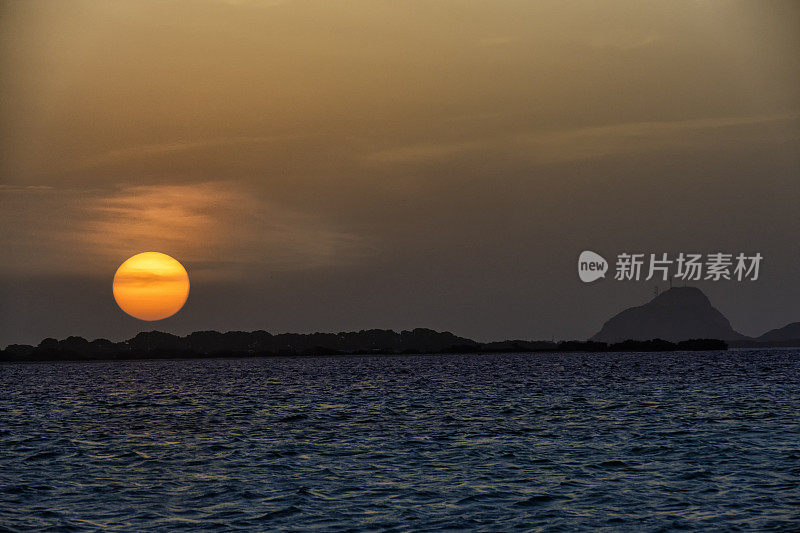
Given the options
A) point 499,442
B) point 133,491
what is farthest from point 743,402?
point 133,491

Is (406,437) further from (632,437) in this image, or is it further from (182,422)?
(182,422)

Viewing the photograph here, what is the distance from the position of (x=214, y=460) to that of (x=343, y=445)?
682 centimetres

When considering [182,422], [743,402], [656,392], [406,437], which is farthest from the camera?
[656,392]

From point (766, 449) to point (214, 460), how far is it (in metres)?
24.1

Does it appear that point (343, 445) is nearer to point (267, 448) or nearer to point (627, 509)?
point (267, 448)

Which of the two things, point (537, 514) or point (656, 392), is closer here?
point (537, 514)

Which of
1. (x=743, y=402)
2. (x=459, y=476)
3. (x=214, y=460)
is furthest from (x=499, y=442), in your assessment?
(x=743, y=402)

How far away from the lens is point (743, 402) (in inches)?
2450

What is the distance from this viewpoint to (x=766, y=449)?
3691 cm

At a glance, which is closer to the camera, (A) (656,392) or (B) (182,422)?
(B) (182,422)

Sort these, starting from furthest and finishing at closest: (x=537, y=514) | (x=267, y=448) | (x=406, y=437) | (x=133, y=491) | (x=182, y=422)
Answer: (x=182, y=422), (x=406, y=437), (x=267, y=448), (x=133, y=491), (x=537, y=514)

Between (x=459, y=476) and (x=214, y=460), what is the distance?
11468mm

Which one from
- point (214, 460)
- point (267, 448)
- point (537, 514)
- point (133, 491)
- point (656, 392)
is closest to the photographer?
point (537, 514)

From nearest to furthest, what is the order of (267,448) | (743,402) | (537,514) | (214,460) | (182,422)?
(537,514), (214,460), (267,448), (182,422), (743,402)
